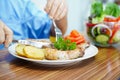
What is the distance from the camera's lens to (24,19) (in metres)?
1.38

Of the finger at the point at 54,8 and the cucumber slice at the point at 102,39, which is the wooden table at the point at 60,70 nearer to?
the cucumber slice at the point at 102,39

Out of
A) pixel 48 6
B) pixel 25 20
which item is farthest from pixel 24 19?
pixel 48 6

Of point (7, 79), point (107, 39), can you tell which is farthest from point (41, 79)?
point (107, 39)

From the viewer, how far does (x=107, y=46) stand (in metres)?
0.95

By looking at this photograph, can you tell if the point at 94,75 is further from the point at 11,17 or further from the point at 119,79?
the point at 11,17

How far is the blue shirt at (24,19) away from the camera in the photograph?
129 cm

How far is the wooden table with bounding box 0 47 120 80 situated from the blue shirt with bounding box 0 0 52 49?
0.58m

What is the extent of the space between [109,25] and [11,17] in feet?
2.16

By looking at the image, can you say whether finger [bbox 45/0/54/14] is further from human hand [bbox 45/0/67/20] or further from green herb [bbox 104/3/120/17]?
green herb [bbox 104/3/120/17]

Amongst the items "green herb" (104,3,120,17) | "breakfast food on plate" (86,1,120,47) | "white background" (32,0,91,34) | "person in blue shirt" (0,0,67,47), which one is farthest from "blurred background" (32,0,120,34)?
"breakfast food on plate" (86,1,120,47)

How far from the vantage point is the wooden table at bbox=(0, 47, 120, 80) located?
554mm

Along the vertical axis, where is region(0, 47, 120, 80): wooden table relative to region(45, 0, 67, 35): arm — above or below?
below

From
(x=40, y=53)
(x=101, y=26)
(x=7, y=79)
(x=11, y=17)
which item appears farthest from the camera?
(x=11, y=17)

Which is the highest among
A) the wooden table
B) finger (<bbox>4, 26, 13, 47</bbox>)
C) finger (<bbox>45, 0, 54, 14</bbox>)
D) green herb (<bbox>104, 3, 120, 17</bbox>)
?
finger (<bbox>45, 0, 54, 14</bbox>)
